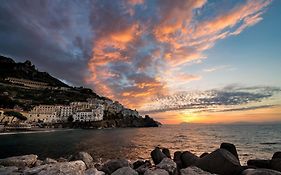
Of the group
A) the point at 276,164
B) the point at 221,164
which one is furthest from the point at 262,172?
the point at 276,164

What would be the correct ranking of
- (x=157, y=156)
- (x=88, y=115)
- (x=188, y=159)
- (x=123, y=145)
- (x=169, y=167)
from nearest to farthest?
(x=169, y=167) → (x=188, y=159) → (x=157, y=156) → (x=123, y=145) → (x=88, y=115)

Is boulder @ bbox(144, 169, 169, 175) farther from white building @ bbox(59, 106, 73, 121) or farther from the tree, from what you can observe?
white building @ bbox(59, 106, 73, 121)

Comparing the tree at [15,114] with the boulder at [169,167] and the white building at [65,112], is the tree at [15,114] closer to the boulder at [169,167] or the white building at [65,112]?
the white building at [65,112]

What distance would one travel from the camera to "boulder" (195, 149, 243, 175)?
40.9ft

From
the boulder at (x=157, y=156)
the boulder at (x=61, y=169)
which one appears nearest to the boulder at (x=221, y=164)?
the boulder at (x=157, y=156)

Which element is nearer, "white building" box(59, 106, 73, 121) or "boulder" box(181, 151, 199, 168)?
"boulder" box(181, 151, 199, 168)

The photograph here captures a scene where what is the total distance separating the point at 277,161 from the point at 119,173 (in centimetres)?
986

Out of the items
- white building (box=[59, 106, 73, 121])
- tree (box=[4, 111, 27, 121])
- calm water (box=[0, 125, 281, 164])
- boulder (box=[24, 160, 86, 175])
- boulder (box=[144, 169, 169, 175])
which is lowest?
calm water (box=[0, 125, 281, 164])

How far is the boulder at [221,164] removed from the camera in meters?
12.5

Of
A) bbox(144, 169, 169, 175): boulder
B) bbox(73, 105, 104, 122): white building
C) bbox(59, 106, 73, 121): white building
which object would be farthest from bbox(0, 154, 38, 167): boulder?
bbox(73, 105, 104, 122): white building

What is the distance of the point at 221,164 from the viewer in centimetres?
1271

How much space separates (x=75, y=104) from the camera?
196 meters

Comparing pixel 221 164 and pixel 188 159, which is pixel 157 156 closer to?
pixel 188 159

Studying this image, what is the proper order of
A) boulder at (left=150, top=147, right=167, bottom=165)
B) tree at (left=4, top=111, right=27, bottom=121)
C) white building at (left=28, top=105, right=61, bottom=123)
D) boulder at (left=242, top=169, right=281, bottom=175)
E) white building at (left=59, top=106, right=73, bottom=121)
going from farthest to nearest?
white building at (left=59, top=106, right=73, bottom=121), white building at (left=28, top=105, right=61, bottom=123), tree at (left=4, top=111, right=27, bottom=121), boulder at (left=150, top=147, right=167, bottom=165), boulder at (left=242, top=169, right=281, bottom=175)
